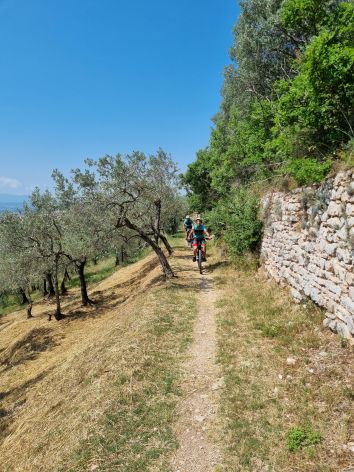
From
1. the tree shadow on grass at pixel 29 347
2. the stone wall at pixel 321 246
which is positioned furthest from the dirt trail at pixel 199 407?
the tree shadow on grass at pixel 29 347

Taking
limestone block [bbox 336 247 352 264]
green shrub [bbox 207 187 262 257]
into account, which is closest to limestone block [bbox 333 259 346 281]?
limestone block [bbox 336 247 352 264]

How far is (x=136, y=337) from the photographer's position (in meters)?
10.2

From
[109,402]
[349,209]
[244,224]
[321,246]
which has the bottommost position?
[109,402]

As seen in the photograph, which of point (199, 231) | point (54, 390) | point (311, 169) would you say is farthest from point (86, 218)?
point (311, 169)

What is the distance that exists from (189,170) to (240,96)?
10.4 meters

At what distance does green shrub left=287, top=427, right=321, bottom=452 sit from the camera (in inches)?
199

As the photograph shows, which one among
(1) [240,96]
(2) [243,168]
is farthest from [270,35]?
(2) [243,168]

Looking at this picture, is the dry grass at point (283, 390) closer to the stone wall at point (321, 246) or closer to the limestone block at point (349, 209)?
the stone wall at point (321, 246)

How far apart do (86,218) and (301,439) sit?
16.9 m

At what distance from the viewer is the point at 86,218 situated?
19.4m

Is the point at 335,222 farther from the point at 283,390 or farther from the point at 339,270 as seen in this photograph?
the point at 283,390

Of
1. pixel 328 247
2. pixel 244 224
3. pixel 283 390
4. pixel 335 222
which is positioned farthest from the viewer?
pixel 244 224

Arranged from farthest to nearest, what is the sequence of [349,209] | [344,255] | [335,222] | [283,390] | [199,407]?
1. [335,222]
2. [344,255]
3. [349,209]
4. [199,407]
5. [283,390]

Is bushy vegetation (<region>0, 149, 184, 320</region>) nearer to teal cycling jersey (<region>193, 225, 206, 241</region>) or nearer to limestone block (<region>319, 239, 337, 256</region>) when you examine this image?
teal cycling jersey (<region>193, 225, 206, 241</region>)
